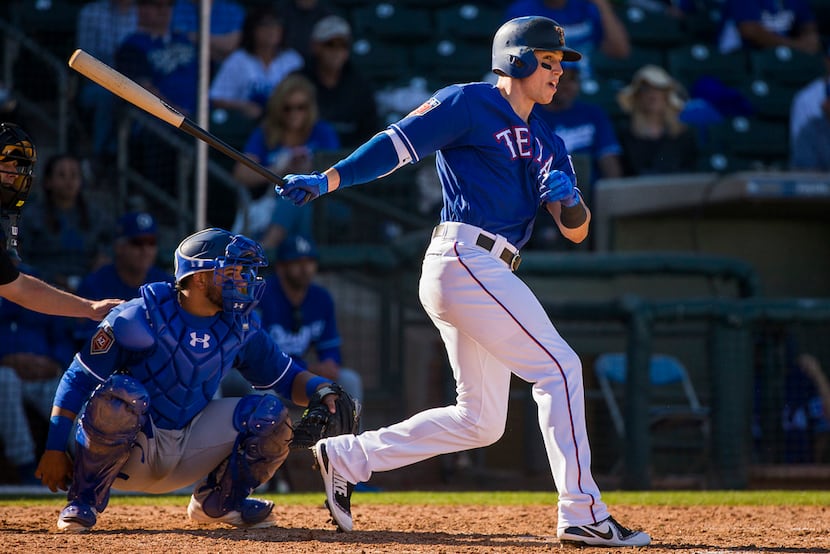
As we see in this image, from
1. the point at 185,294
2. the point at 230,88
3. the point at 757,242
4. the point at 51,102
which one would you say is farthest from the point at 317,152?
the point at 185,294

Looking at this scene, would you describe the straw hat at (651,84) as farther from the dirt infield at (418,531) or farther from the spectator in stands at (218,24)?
the dirt infield at (418,531)

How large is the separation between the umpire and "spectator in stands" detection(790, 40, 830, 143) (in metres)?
6.18

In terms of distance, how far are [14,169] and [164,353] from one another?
75cm

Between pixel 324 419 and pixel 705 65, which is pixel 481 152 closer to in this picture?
pixel 324 419

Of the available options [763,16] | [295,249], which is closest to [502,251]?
[295,249]

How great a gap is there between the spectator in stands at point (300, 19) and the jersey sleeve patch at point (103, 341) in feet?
17.9

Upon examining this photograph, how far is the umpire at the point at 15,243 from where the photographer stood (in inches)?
152

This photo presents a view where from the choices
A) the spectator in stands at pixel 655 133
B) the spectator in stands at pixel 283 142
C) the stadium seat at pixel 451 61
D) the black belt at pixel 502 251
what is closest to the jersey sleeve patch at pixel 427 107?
the black belt at pixel 502 251

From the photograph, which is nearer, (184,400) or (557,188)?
(557,188)

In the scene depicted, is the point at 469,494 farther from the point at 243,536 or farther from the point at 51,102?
the point at 51,102

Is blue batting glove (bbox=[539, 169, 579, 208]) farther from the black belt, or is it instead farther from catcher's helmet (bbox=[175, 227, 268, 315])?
catcher's helmet (bbox=[175, 227, 268, 315])

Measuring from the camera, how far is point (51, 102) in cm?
820

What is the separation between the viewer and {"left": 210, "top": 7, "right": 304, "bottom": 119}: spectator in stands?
845cm

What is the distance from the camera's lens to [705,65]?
9.83 m
